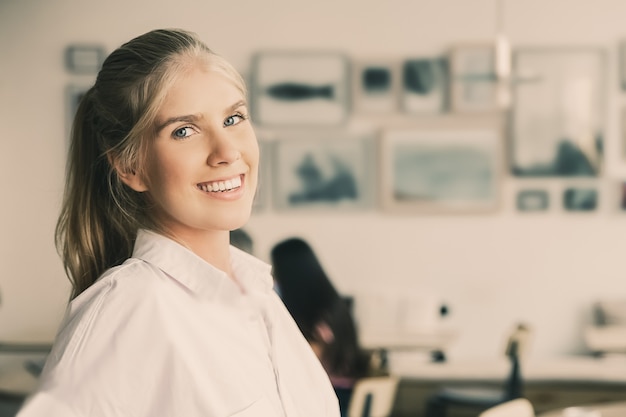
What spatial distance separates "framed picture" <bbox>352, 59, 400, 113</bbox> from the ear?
15.8ft

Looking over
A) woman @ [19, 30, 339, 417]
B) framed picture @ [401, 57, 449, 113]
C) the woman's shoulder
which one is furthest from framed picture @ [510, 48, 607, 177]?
the woman's shoulder

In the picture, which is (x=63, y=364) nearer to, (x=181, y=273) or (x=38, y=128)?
(x=181, y=273)

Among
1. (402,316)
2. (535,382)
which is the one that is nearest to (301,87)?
(402,316)

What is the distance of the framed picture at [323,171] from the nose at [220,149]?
4809mm

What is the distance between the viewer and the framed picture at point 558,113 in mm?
5527

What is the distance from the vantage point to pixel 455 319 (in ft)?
18.3

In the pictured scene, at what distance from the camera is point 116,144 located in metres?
0.89

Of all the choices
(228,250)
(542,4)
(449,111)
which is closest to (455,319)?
(449,111)

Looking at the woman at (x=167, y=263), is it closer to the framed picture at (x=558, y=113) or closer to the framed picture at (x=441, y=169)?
the framed picture at (x=441, y=169)

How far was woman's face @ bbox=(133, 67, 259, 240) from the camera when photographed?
33.6 inches

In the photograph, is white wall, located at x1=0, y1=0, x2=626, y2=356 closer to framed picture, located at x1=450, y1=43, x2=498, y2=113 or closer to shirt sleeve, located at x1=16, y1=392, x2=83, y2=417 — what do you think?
framed picture, located at x1=450, y1=43, x2=498, y2=113

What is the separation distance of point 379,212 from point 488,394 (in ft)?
6.02

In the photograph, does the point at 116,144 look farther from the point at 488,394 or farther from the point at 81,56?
the point at 81,56

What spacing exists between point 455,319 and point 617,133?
1.66m
